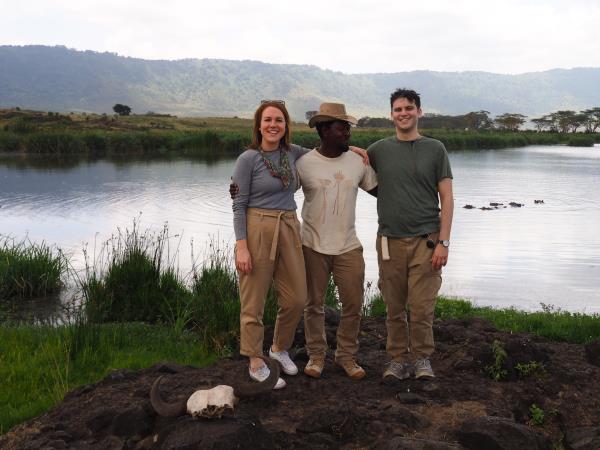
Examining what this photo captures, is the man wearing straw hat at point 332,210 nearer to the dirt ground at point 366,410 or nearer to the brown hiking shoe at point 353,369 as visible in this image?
the brown hiking shoe at point 353,369

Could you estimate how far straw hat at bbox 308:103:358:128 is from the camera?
425cm

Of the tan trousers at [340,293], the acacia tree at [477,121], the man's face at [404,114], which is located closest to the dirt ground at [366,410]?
the tan trousers at [340,293]

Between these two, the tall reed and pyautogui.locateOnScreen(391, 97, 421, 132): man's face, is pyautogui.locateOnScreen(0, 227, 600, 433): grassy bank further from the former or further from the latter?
pyautogui.locateOnScreen(391, 97, 421, 132): man's face

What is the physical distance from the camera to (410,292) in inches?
175

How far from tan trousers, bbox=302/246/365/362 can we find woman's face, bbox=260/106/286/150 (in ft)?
2.59

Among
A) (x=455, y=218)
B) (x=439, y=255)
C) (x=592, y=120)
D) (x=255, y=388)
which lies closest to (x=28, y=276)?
(x=255, y=388)

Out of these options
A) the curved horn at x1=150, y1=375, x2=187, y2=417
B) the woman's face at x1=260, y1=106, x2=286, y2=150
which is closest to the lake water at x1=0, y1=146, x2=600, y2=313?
the woman's face at x1=260, y1=106, x2=286, y2=150

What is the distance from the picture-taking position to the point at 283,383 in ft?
13.9

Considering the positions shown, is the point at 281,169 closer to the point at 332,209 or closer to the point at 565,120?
the point at 332,209

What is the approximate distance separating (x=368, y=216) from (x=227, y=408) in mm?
13664

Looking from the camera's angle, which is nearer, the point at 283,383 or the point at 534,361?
the point at 283,383

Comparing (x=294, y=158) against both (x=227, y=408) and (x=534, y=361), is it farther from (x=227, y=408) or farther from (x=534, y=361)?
(x=534, y=361)

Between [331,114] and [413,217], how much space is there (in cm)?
88

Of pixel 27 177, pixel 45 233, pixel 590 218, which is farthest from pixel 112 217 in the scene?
pixel 590 218
